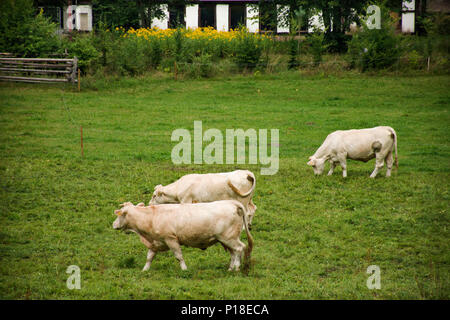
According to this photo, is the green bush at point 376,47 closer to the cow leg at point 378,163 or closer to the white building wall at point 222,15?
the cow leg at point 378,163

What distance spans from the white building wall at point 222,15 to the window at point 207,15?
0.64 metres

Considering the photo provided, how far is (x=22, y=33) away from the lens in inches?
1240

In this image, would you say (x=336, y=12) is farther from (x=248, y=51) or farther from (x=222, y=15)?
(x=222, y=15)

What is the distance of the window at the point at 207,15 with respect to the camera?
4866 centimetres

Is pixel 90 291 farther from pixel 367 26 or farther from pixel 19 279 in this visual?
pixel 367 26

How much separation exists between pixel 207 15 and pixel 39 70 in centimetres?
2234

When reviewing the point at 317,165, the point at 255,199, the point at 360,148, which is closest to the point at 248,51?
the point at 317,165

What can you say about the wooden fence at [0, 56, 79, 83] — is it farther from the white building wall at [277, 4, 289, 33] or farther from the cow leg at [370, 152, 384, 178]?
the cow leg at [370, 152, 384, 178]

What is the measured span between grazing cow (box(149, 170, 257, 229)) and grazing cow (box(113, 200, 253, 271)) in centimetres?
158

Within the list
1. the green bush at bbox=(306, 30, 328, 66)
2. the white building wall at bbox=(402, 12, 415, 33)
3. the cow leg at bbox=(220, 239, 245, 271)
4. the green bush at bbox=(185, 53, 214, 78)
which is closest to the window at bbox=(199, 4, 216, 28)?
the white building wall at bbox=(402, 12, 415, 33)

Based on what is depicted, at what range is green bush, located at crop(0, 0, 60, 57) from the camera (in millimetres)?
31047

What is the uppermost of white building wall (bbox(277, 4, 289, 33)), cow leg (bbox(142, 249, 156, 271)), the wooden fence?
white building wall (bbox(277, 4, 289, 33))

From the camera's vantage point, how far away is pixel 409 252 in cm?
1028

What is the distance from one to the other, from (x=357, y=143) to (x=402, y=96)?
13.2 m
